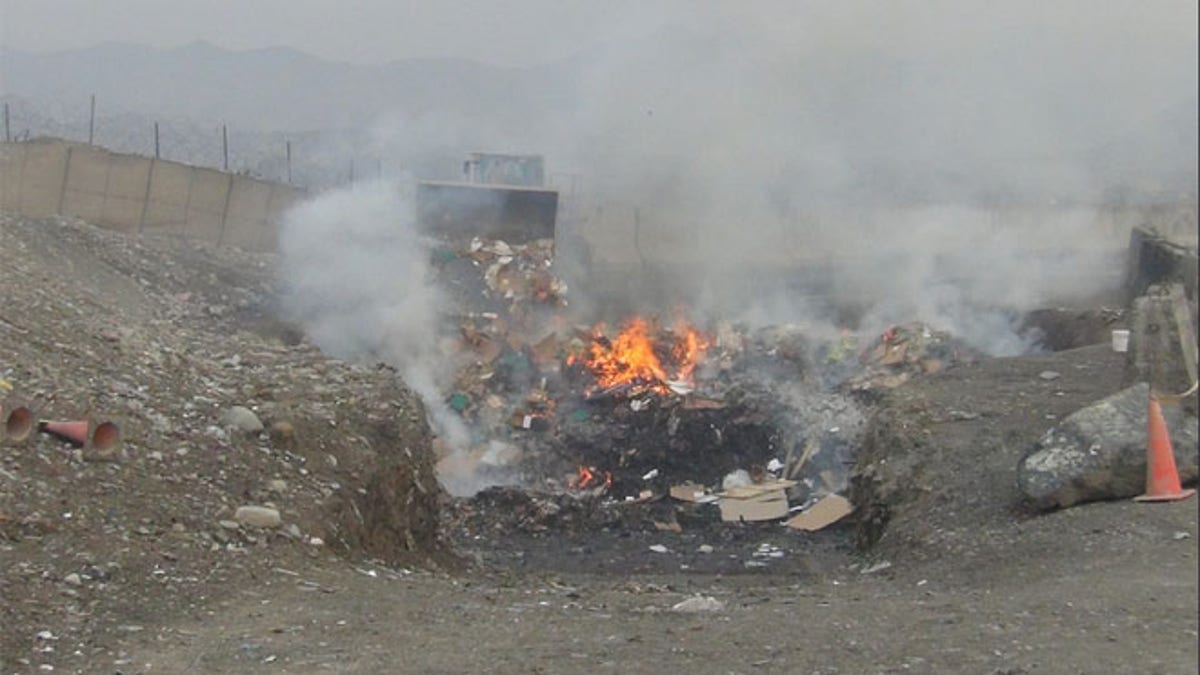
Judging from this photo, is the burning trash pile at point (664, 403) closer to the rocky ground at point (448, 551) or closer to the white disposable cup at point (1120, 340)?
the rocky ground at point (448, 551)

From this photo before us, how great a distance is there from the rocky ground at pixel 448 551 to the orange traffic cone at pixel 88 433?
64 millimetres

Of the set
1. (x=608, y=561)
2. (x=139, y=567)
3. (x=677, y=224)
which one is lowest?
(x=608, y=561)

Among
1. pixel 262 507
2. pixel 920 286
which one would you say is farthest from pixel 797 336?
pixel 262 507

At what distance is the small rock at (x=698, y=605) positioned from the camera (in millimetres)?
5320

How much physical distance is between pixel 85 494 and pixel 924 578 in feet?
13.6

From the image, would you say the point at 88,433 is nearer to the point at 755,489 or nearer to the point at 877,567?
the point at 877,567

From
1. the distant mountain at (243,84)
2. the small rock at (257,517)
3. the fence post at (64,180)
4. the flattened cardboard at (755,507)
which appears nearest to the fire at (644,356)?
the flattened cardboard at (755,507)

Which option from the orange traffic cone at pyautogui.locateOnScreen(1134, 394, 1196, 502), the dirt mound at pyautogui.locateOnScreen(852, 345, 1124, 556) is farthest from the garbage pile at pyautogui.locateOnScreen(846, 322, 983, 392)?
the orange traffic cone at pyautogui.locateOnScreen(1134, 394, 1196, 502)

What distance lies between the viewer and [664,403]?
39.7 ft

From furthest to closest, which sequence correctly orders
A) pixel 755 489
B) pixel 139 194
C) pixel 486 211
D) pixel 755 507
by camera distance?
pixel 139 194
pixel 486 211
pixel 755 489
pixel 755 507

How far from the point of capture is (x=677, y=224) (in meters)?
18.5

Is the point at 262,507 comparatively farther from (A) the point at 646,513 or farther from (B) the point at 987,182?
(B) the point at 987,182

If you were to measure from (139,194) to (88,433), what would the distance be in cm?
1216

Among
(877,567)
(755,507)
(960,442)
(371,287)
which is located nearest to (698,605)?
(877,567)
